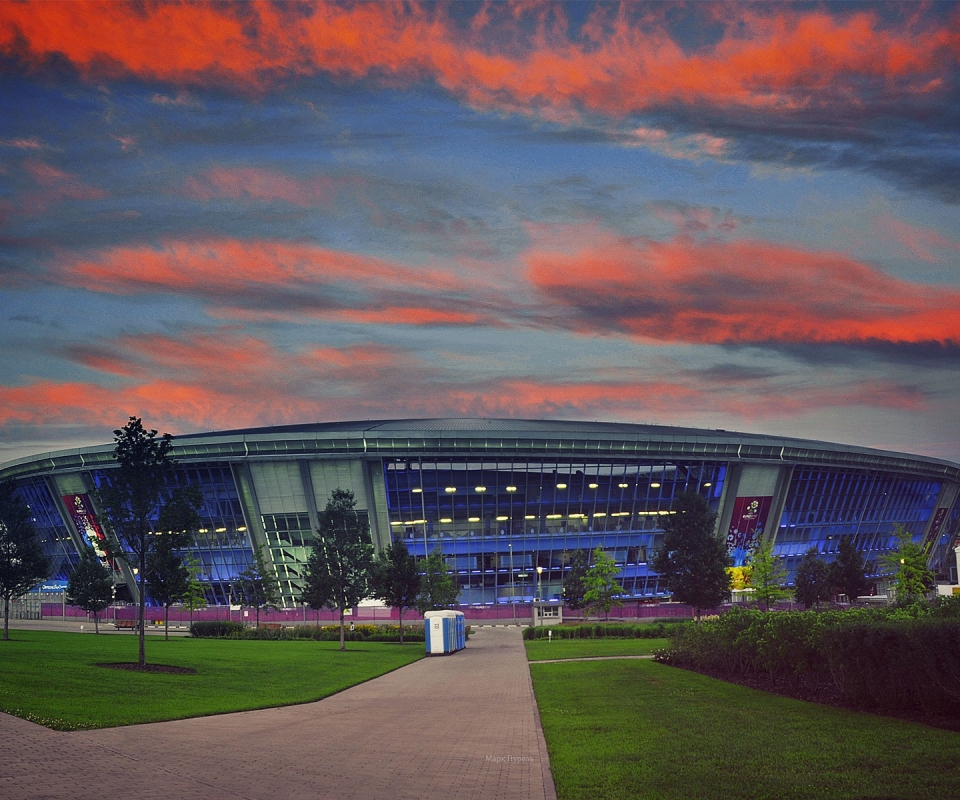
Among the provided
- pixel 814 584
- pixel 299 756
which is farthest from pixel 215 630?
pixel 299 756

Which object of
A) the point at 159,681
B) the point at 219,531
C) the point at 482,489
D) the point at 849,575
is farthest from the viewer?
the point at 219,531

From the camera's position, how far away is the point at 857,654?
1861cm

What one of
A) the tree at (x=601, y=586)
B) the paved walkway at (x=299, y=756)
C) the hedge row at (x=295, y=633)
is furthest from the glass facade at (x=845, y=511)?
the paved walkway at (x=299, y=756)

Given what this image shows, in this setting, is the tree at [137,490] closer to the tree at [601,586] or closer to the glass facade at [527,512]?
the tree at [601,586]

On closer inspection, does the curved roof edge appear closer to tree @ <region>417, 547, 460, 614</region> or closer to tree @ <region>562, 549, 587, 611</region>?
tree @ <region>562, 549, 587, 611</region>

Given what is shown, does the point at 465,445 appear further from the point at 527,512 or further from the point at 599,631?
the point at 599,631

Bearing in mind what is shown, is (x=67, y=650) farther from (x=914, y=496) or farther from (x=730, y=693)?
(x=914, y=496)

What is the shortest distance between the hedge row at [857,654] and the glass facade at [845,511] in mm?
82756

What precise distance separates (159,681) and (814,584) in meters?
65.5

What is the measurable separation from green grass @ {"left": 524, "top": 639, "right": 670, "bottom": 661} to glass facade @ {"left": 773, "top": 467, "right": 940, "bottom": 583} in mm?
59274

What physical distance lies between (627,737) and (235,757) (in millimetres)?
6622

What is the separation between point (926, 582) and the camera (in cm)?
7750

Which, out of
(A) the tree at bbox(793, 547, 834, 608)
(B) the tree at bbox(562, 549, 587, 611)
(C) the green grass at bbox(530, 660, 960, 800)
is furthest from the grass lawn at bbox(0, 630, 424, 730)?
(A) the tree at bbox(793, 547, 834, 608)

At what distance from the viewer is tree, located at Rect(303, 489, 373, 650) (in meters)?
56.7
